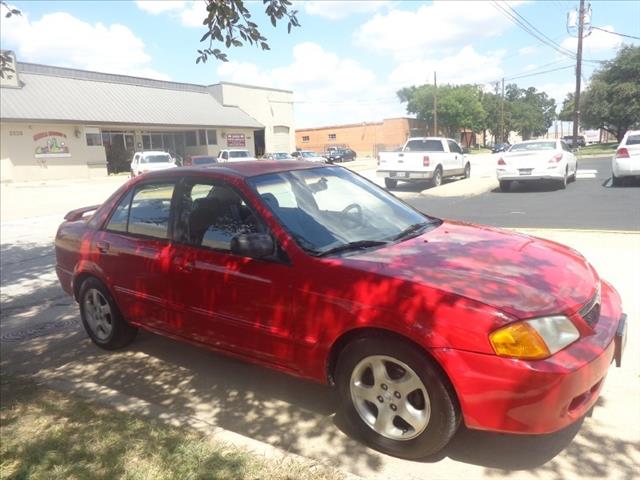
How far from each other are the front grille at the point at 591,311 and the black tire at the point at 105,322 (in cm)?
352

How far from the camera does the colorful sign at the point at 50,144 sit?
102ft

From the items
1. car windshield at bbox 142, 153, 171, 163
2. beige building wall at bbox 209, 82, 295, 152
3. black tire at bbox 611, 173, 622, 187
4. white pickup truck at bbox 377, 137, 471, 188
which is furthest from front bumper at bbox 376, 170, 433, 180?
beige building wall at bbox 209, 82, 295, 152

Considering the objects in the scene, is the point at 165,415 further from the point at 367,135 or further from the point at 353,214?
the point at 367,135

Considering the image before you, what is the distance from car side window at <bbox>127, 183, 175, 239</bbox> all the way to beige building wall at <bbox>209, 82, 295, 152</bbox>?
44.3 m

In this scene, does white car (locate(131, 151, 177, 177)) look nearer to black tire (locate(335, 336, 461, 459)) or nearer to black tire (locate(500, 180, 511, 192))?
black tire (locate(500, 180, 511, 192))

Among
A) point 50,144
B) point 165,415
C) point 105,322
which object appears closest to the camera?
point 165,415

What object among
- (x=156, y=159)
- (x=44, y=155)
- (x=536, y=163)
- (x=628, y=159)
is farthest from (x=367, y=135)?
(x=628, y=159)

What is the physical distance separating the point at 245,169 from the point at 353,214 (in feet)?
2.81

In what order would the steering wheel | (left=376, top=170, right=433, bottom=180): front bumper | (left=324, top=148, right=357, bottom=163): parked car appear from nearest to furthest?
1. the steering wheel
2. (left=376, top=170, right=433, bottom=180): front bumper
3. (left=324, top=148, right=357, bottom=163): parked car

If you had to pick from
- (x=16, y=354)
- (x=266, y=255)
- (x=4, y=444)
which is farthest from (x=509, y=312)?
(x=16, y=354)

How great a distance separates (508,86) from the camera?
112875mm

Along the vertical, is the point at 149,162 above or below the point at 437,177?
above

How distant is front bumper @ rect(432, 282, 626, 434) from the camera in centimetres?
243

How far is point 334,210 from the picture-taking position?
3.75 metres
